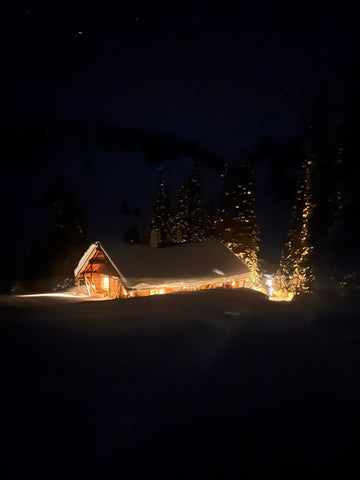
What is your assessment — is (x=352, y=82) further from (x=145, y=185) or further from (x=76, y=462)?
(x=145, y=185)

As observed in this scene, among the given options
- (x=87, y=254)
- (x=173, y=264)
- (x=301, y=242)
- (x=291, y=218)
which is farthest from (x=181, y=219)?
(x=87, y=254)

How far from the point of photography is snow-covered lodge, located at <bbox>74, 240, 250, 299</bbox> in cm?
2272

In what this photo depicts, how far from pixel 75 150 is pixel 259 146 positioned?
60.3m

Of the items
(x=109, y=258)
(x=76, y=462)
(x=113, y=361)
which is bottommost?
(x=76, y=462)

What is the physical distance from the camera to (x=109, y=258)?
23.1m

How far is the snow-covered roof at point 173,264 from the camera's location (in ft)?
74.4

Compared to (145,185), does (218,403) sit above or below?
below

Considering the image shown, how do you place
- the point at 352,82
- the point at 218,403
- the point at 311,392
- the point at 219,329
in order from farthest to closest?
1. the point at 352,82
2. the point at 219,329
3. the point at 311,392
4. the point at 218,403

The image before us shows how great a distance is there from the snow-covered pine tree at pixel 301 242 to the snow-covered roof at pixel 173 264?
278 inches

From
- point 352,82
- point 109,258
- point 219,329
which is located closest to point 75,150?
point 109,258

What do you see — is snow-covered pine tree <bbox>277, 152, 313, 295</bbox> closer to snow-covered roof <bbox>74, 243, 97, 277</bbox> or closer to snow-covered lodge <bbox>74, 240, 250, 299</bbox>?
snow-covered lodge <bbox>74, 240, 250, 299</bbox>

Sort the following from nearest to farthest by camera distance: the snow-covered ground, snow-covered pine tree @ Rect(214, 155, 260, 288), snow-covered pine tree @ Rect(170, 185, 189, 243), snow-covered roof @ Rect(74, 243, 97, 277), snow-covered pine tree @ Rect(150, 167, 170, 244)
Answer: the snow-covered ground < snow-covered roof @ Rect(74, 243, 97, 277) < snow-covered pine tree @ Rect(214, 155, 260, 288) < snow-covered pine tree @ Rect(170, 185, 189, 243) < snow-covered pine tree @ Rect(150, 167, 170, 244)

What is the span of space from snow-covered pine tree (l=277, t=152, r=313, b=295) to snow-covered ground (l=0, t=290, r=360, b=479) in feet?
76.7

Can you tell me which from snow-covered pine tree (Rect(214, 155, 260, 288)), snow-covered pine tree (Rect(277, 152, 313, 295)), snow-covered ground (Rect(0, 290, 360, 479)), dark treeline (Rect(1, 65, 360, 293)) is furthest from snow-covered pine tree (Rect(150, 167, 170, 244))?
snow-covered ground (Rect(0, 290, 360, 479))
